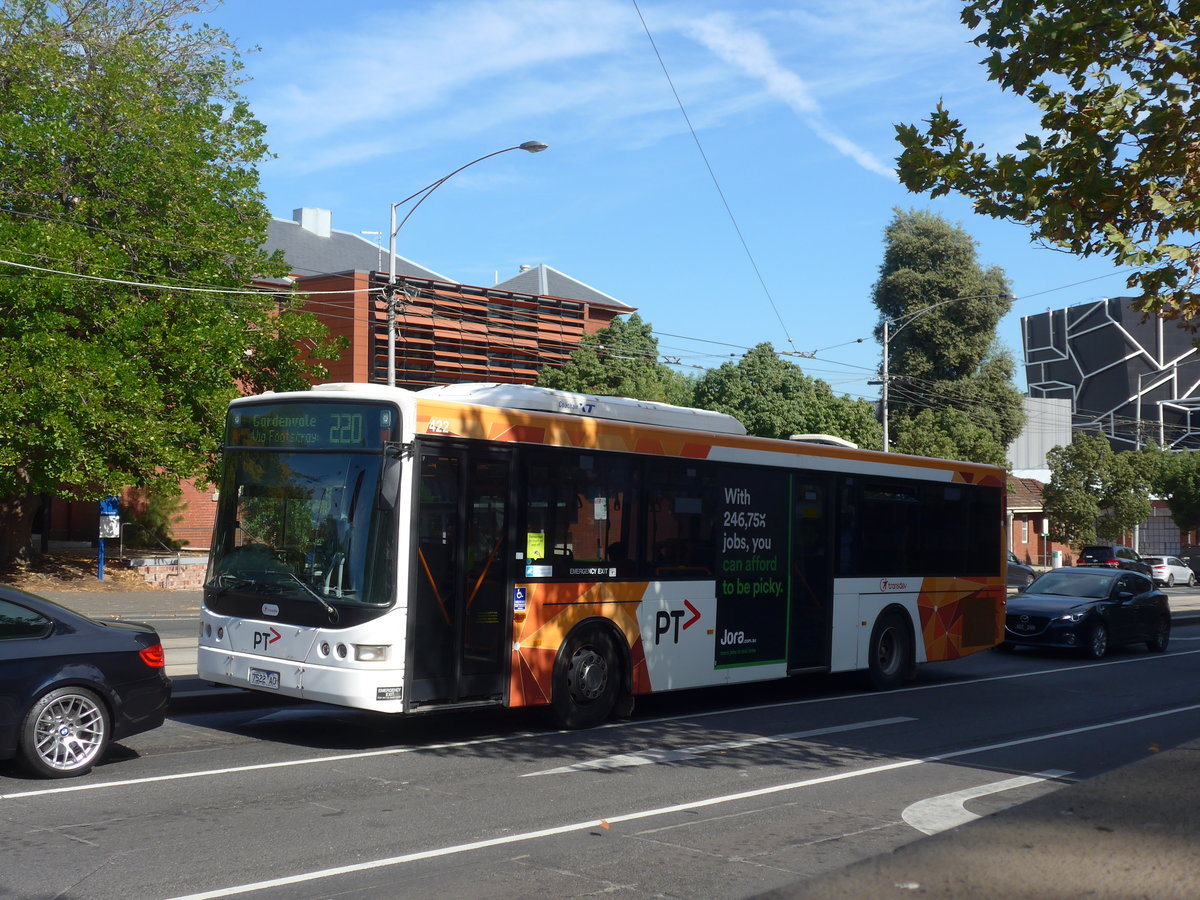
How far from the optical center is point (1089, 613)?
784 inches

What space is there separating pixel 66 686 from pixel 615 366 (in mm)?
36958

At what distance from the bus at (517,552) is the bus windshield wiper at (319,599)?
13 mm

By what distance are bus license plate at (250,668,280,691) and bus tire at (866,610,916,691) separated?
309 inches

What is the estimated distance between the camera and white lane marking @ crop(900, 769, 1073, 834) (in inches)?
306

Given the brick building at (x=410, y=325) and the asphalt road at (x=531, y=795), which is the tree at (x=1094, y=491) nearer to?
the brick building at (x=410, y=325)

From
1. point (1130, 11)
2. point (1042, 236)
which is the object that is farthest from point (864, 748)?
point (1130, 11)

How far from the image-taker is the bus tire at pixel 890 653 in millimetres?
15070

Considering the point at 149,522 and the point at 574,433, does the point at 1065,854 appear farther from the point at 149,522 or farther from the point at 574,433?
the point at 149,522

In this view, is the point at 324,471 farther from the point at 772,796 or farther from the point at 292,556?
the point at 772,796

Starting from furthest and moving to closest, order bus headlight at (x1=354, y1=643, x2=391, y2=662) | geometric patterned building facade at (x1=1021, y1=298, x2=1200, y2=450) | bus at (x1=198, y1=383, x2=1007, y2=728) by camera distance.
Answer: geometric patterned building facade at (x1=1021, y1=298, x2=1200, y2=450) < bus at (x1=198, y1=383, x2=1007, y2=728) < bus headlight at (x1=354, y1=643, x2=391, y2=662)

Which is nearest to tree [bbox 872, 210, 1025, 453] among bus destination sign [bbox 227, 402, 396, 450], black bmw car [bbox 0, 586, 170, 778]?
bus destination sign [bbox 227, 402, 396, 450]

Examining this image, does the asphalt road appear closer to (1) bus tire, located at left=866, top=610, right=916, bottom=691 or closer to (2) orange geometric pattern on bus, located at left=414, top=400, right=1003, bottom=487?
(1) bus tire, located at left=866, top=610, right=916, bottom=691

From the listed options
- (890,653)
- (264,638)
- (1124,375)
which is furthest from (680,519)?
(1124,375)

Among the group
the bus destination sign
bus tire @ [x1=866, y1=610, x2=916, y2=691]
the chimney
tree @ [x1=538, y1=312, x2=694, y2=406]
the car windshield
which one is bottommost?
bus tire @ [x1=866, y1=610, x2=916, y2=691]
